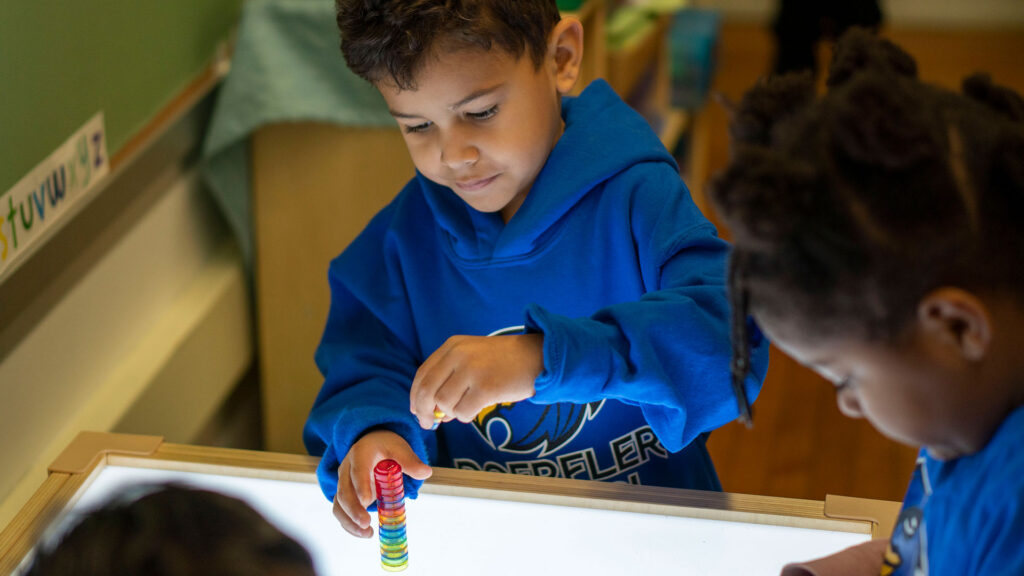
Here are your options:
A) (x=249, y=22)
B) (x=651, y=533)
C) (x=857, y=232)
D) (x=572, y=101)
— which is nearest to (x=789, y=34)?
(x=249, y=22)

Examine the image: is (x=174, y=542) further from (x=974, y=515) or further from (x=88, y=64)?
(x=88, y=64)

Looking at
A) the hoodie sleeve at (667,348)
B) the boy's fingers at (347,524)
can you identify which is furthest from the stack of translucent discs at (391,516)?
the hoodie sleeve at (667,348)

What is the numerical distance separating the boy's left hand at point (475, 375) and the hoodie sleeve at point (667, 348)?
1 cm

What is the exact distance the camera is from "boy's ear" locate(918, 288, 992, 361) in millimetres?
449

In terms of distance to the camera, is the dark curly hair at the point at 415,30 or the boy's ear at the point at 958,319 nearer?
the boy's ear at the point at 958,319

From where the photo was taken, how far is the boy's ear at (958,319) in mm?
449

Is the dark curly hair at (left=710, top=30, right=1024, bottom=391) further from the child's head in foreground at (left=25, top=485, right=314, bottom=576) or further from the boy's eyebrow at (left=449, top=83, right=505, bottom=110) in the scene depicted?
the boy's eyebrow at (left=449, top=83, right=505, bottom=110)

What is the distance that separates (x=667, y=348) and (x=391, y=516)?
248 millimetres

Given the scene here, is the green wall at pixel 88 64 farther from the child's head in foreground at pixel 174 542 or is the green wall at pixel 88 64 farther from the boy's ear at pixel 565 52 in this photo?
the child's head in foreground at pixel 174 542

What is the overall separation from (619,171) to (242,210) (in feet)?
2.97

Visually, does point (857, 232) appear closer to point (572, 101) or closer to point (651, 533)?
point (651, 533)

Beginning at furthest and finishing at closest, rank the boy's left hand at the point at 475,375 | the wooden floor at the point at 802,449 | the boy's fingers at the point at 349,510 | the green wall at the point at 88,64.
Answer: the wooden floor at the point at 802,449, the green wall at the point at 88,64, the boy's fingers at the point at 349,510, the boy's left hand at the point at 475,375

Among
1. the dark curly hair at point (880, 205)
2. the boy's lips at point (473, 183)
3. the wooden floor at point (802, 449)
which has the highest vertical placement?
the dark curly hair at point (880, 205)

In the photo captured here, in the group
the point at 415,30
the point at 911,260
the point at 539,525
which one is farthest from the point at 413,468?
the point at 911,260
